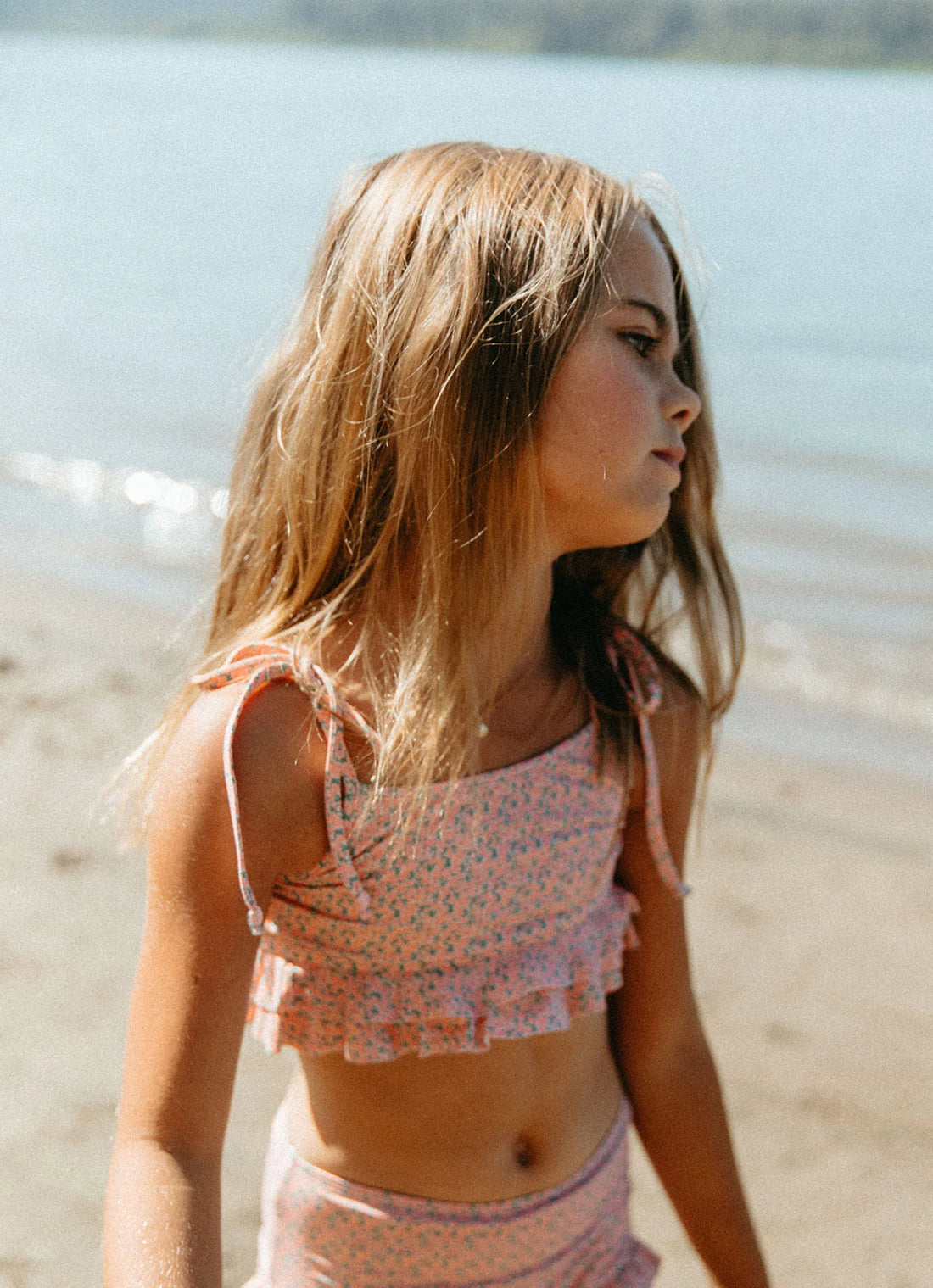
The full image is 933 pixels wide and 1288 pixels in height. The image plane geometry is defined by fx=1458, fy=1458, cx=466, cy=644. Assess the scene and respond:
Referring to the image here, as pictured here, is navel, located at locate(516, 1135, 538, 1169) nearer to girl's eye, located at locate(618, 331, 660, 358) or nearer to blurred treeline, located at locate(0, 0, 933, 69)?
girl's eye, located at locate(618, 331, 660, 358)

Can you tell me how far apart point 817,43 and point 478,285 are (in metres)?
86.6

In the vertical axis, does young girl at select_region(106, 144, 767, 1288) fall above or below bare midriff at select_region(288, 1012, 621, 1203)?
above

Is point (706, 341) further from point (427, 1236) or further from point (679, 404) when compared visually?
point (427, 1236)

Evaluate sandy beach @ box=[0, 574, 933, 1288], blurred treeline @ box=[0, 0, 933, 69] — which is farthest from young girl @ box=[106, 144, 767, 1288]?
blurred treeline @ box=[0, 0, 933, 69]

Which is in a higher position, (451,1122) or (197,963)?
(197,963)

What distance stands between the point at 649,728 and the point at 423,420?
52cm

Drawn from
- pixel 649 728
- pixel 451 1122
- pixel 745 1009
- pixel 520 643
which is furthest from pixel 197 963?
pixel 745 1009

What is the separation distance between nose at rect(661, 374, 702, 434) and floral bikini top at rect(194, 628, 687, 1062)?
1.39 feet

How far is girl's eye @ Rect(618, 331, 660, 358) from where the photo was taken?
1.72m

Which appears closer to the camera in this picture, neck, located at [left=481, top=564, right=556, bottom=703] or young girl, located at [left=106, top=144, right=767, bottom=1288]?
young girl, located at [left=106, top=144, right=767, bottom=1288]

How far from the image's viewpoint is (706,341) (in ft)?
13.1

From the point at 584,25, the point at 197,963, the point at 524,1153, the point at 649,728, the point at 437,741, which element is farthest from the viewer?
the point at 584,25

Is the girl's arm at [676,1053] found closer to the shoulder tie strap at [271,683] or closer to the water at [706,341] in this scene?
the shoulder tie strap at [271,683]

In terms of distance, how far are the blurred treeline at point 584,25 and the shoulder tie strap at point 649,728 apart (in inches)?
2748
